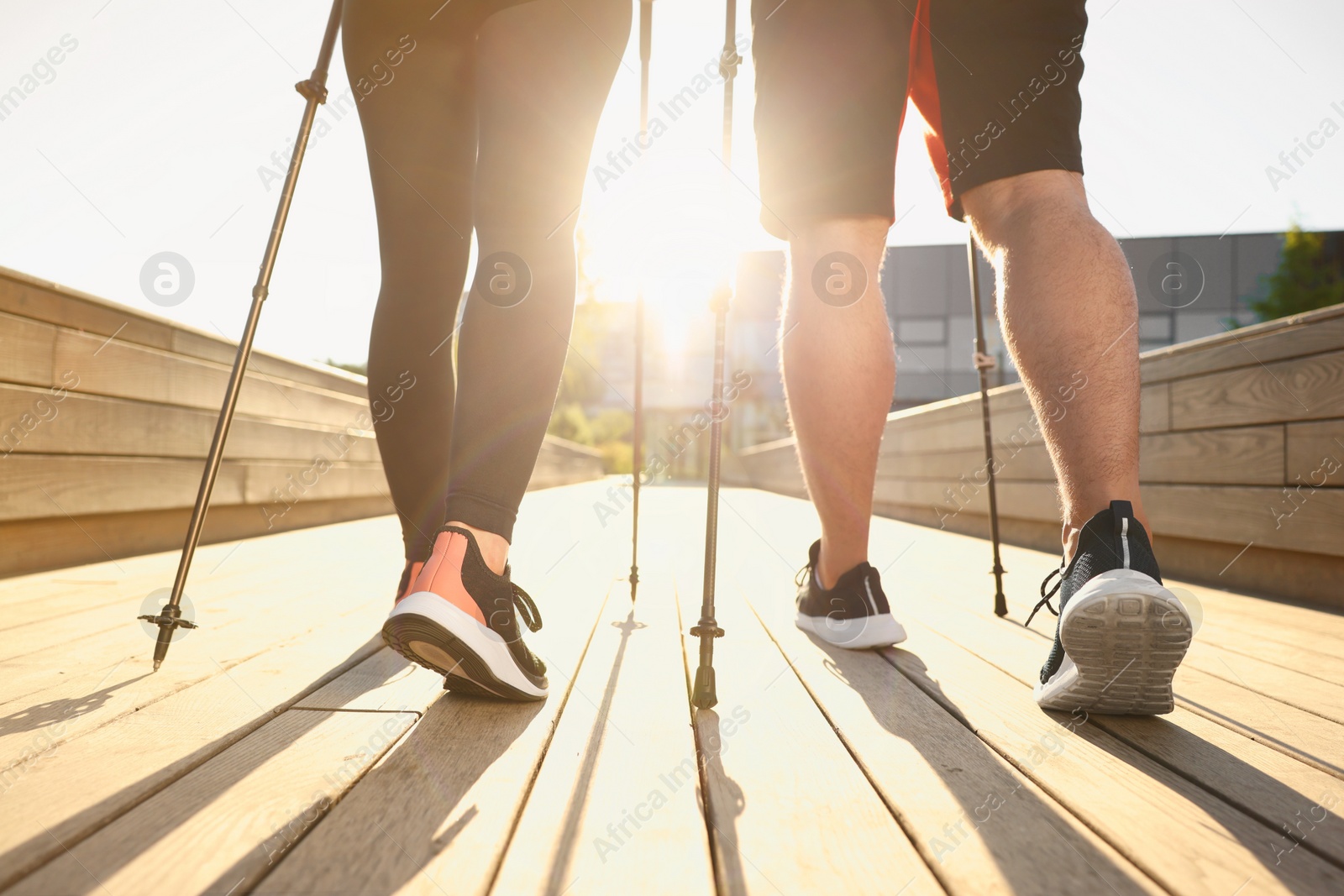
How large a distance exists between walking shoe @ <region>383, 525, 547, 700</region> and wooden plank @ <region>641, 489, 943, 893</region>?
249mm

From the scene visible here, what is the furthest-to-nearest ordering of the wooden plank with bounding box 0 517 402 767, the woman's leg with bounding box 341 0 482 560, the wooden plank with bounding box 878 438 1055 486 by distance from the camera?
the wooden plank with bounding box 878 438 1055 486, the woman's leg with bounding box 341 0 482 560, the wooden plank with bounding box 0 517 402 767

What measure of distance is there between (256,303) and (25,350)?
52.2 inches

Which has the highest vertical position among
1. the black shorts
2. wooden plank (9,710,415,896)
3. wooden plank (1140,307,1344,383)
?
the black shorts

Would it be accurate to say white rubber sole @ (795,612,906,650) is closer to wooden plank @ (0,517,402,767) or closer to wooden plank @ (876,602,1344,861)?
wooden plank @ (876,602,1344,861)

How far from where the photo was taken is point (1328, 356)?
192 centimetres

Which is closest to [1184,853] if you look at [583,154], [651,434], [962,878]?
[962,878]

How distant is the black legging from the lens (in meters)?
1.02

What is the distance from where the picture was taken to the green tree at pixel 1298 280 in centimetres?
1465

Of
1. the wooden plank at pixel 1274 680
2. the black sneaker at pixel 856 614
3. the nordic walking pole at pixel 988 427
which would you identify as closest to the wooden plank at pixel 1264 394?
the nordic walking pole at pixel 988 427

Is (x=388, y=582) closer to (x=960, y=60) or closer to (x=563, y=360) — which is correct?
(x=563, y=360)

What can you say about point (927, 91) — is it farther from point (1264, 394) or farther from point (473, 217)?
point (1264, 394)

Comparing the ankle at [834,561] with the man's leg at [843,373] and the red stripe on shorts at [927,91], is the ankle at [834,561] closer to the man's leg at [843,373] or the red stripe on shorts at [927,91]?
the man's leg at [843,373]

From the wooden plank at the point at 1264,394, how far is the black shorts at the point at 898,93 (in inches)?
52.1

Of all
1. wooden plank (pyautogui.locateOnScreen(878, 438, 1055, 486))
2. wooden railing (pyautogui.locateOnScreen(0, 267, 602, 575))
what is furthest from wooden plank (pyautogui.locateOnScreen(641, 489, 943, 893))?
Answer: wooden plank (pyautogui.locateOnScreen(878, 438, 1055, 486))
